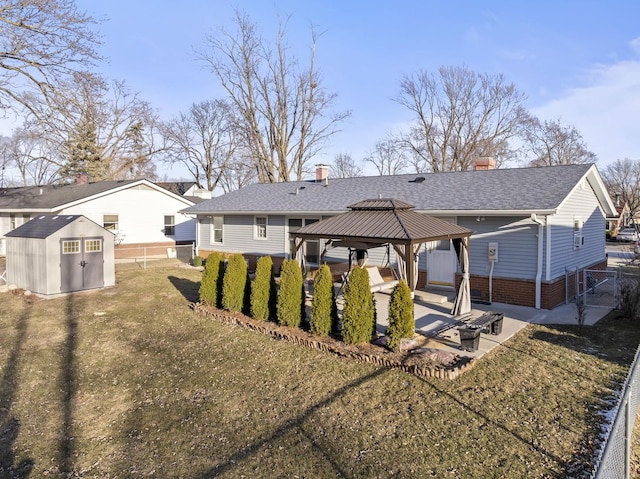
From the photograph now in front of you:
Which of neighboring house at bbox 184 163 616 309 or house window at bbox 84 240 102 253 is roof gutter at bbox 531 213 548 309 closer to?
neighboring house at bbox 184 163 616 309

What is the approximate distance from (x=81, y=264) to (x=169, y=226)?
11278mm

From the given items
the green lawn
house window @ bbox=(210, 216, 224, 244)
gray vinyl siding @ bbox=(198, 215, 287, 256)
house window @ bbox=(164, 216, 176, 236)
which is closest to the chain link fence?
the green lawn

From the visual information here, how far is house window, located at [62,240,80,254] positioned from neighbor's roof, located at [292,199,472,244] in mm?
7204

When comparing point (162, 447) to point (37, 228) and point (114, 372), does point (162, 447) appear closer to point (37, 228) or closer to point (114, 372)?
point (114, 372)

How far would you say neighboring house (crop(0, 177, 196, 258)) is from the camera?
791 inches

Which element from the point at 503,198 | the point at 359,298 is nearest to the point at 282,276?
the point at 359,298

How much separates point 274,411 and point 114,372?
3.20m

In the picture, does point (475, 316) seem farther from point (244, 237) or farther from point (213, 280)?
point (244, 237)

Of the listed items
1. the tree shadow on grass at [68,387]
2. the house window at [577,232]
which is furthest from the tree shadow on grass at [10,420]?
the house window at [577,232]

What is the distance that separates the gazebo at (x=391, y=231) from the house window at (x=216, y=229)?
945 cm

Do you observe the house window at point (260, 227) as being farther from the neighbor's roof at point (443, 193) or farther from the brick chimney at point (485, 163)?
the brick chimney at point (485, 163)

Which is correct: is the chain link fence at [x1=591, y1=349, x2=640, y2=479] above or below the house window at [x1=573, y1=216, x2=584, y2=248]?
below

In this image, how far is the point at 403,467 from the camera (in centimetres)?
409

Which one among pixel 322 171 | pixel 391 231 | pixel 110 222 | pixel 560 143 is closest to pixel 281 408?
pixel 391 231
